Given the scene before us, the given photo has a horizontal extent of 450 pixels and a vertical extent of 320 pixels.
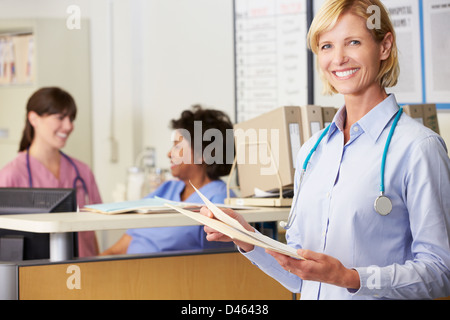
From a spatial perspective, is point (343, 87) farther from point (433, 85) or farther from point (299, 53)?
point (299, 53)

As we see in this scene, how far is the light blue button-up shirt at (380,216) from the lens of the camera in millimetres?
1114

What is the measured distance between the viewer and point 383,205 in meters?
1.15

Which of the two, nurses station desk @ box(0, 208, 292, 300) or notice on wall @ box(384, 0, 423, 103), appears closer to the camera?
nurses station desk @ box(0, 208, 292, 300)

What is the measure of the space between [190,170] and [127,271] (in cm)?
79

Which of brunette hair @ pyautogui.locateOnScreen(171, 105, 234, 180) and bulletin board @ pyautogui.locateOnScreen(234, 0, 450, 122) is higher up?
bulletin board @ pyautogui.locateOnScreen(234, 0, 450, 122)

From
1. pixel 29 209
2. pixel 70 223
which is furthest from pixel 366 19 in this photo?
pixel 29 209

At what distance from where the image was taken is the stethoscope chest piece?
115 cm

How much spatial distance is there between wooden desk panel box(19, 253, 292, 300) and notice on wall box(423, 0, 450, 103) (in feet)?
3.27

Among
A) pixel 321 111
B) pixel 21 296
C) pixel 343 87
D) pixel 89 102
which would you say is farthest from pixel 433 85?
pixel 89 102

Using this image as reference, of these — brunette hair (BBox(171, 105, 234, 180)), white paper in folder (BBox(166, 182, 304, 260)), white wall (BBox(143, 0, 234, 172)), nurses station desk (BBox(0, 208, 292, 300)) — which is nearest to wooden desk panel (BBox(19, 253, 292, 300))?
nurses station desk (BBox(0, 208, 292, 300))

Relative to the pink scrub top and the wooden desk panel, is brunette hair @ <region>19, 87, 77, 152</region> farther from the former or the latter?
the wooden desk panel

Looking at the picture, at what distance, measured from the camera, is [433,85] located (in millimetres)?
Answer: 2510

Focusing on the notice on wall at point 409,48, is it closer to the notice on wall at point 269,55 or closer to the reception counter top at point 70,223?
the notice on wall at point 269,55
